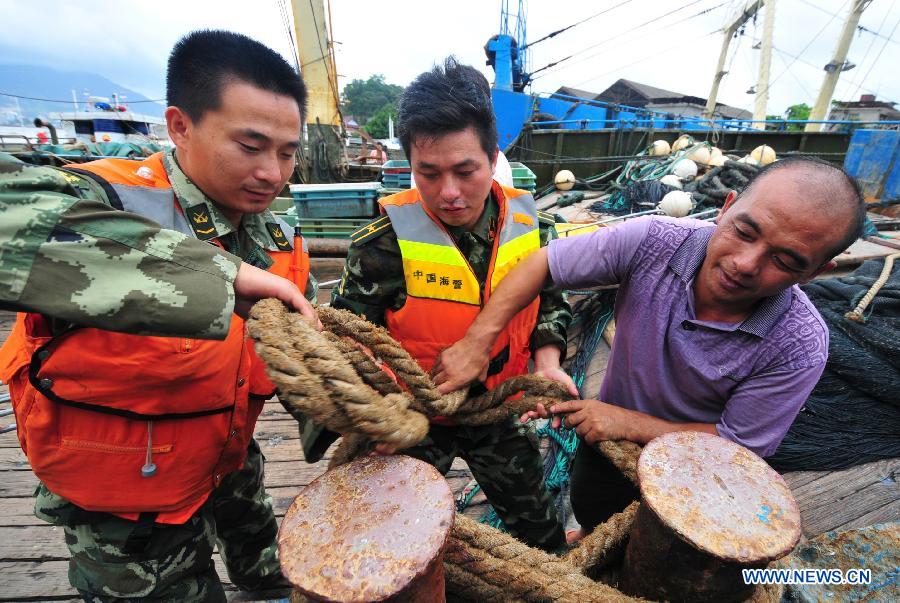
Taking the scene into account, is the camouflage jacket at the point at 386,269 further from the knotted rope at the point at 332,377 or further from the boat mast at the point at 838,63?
the boat mast at the point at 838,63

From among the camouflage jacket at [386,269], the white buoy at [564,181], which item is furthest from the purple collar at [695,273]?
the white buoy at [564,181]

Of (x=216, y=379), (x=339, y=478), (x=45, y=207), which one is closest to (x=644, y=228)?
(x=339, y=478)

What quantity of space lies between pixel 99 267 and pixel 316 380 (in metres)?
0.47

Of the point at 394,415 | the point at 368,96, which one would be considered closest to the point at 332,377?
the point at 394,415

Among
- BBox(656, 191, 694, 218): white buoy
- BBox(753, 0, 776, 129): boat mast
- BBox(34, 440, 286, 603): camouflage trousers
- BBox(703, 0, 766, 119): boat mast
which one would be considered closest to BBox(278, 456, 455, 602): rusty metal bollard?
BBox(34, 440, 286, 603): camouflage trousers

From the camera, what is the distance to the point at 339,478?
88 centimetres

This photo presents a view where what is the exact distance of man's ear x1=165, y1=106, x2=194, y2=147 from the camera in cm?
142

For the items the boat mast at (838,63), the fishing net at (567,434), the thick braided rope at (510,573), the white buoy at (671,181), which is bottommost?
the fishing net at (567,434)

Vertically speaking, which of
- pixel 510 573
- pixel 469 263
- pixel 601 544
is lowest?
pixel 601 544

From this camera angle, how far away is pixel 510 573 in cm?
99

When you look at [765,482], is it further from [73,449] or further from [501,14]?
[501,14]

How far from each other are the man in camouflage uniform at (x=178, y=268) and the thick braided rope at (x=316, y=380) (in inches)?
3.7

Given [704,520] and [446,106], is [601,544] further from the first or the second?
[446,106]

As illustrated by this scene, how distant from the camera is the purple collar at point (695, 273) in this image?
4.70 ft
